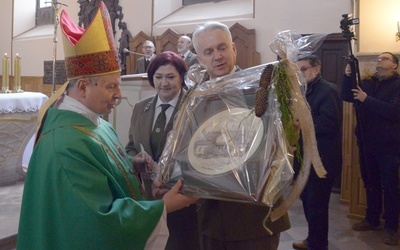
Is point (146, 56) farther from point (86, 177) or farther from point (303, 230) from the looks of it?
point (86, 177)

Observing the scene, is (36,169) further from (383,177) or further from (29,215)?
(383,177)

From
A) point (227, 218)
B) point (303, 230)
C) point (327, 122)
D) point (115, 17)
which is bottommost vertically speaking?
point (303, 230)

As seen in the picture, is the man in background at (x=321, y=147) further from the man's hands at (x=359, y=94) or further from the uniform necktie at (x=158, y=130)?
the uniform necktie at (x=158, y=130)

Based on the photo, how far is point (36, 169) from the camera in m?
1.54

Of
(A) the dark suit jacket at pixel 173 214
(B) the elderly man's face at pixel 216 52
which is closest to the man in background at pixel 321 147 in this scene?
(A) the dark suit jacket at pixel 173 214

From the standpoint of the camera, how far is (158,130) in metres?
2.22

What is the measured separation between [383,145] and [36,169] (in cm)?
317

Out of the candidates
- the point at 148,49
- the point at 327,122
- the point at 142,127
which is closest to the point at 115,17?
the point at 148,49

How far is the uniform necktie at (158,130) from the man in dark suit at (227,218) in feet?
1.35

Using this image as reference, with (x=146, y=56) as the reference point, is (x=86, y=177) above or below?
below

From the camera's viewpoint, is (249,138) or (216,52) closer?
(249,138)

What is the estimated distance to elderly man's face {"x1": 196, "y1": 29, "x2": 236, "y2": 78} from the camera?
1908mm

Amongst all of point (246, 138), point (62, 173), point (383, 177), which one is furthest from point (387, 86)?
point (62, 173)

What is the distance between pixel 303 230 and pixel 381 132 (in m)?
1.17
